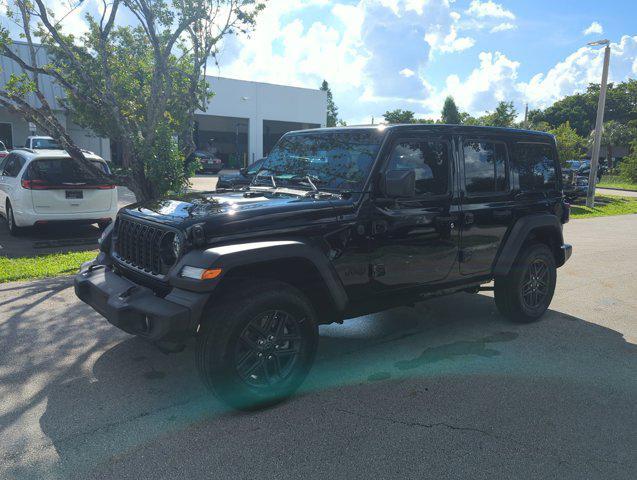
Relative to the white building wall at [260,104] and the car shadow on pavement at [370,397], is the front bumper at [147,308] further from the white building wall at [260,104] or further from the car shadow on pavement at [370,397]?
the white building wall at [260,104]

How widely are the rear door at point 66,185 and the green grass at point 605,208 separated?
14432 millimetres

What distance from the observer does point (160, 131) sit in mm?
9391

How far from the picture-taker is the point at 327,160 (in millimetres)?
4336

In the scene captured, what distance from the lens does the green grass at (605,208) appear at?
1796 cm

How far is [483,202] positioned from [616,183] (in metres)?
37.1

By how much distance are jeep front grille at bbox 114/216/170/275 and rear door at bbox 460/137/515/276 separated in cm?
261

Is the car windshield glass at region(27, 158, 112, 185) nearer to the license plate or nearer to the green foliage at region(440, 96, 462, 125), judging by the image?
A: the license plate

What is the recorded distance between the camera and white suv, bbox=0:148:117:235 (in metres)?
8.91

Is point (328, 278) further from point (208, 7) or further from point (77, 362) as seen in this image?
point (208, 7)

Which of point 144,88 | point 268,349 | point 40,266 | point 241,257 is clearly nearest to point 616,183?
point 144,88

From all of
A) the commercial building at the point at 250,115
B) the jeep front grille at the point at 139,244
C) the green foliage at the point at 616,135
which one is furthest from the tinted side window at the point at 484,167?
the green foliage at the point at 616,135

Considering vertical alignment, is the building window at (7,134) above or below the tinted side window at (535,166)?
above

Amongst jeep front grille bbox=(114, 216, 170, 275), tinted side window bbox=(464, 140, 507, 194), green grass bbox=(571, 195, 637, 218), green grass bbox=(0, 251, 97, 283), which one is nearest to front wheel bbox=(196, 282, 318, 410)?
jeep front grille bbox=(114, 216, 170, 275)

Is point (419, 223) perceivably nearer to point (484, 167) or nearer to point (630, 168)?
point (484, 167)
